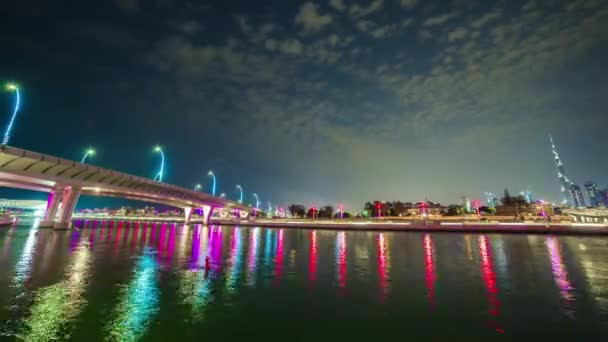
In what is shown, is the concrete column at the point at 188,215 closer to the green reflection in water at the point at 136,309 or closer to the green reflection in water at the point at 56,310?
the green reflection in water at the point at 56,310

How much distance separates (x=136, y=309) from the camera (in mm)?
11656

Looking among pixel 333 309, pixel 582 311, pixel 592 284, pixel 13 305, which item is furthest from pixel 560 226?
pixel 13 305

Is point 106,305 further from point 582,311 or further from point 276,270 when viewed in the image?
point 582,311

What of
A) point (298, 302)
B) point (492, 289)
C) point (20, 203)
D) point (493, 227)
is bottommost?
point (298, 302)

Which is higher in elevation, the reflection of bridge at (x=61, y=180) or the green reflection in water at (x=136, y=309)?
the reflection of bridge at (x=61, y=180)

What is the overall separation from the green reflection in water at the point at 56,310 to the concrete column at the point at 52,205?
66915mm

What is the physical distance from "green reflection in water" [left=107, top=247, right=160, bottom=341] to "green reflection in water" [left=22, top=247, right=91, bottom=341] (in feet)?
4.53

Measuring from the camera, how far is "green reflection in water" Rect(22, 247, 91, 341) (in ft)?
30.1

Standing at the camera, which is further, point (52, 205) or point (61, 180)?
point (52, 205)

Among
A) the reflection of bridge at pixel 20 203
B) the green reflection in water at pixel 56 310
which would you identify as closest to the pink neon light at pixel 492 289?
the green reflection in water at pixel 56 310

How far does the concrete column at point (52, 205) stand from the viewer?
6829cm

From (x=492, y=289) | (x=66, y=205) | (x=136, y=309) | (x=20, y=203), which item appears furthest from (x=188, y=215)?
(x=20, y=203)

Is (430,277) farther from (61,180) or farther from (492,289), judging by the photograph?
(61,180)

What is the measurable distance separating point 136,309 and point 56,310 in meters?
3.05
